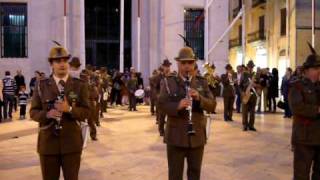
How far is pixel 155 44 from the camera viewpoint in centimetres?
2950

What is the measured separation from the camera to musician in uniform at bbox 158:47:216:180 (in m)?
6.26

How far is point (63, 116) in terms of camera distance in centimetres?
566

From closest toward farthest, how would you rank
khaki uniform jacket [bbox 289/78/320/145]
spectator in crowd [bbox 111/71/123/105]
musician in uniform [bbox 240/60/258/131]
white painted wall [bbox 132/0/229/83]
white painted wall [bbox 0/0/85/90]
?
khaki uniform jacket [bbox 289/78/320/145] → musician in uniform [bbox 240/60/258/131] → spectator in crowd [bbox 111/71/123/105] → white painted wall [bbox 0/0/85/90] → white painted wall [bbox 132/0/229/83]

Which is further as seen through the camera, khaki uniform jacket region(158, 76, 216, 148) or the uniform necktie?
khaki uniform jacket region(158, 76, 216, 148)

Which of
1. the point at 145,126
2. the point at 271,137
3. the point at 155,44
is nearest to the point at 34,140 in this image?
the point at 145,126

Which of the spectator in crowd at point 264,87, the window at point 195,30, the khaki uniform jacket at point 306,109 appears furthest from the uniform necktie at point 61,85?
the window at point 195,30

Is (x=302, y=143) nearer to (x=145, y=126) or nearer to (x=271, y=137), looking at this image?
(x=271, y=137)

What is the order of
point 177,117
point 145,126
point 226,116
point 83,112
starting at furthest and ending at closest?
point 226,116 < point 145,126 < point 177,117 < point 83,112

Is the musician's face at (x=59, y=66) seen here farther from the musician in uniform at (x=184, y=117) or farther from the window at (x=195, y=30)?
the window at (x=195, y=30)

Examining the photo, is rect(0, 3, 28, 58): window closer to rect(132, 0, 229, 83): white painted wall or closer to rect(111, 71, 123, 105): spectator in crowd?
rect(111, 71, 123, 105): spectator in crowd

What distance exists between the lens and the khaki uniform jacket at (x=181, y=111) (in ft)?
20.5

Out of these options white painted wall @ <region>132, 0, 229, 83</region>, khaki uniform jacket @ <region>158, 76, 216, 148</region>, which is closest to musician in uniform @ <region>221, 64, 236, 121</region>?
white painted wall @ <region>132, 0, 229, 83</region>

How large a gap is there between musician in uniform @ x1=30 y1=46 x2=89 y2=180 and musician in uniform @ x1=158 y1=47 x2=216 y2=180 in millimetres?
1104

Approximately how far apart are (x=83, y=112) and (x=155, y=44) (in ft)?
78.7
